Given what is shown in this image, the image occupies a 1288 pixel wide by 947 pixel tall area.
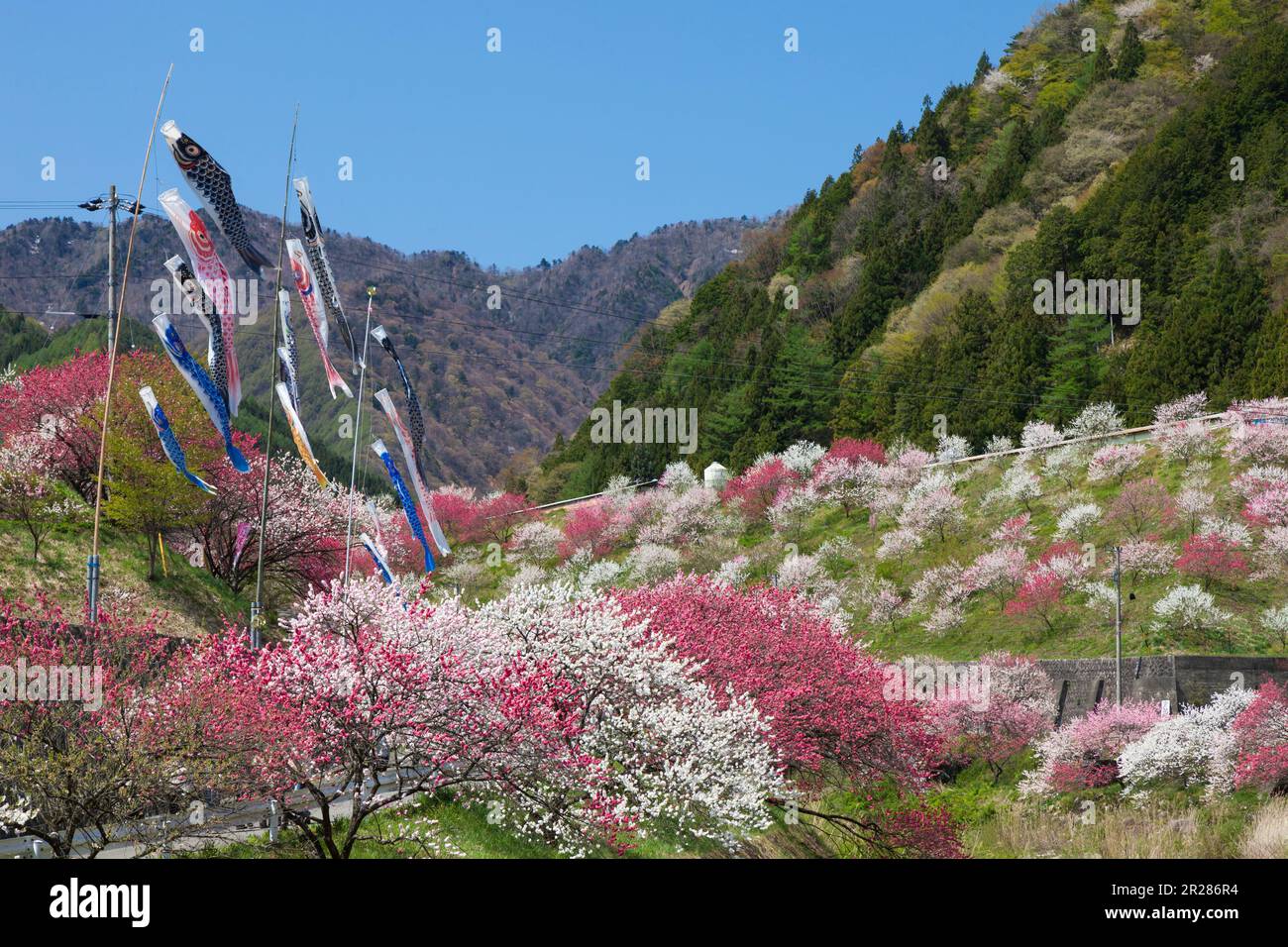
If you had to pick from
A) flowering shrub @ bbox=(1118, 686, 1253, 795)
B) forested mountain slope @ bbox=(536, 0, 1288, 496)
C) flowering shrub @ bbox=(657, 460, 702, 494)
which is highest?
forested mountain slope @ bbox=(536, 0, 1288, 496)

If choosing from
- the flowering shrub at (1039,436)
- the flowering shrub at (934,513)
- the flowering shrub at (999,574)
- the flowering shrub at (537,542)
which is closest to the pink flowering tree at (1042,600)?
Answer: the flowering shrub at (999,574)

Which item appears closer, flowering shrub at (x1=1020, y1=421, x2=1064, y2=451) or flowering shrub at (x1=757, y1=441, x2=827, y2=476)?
flowering shrub at (x1=1020, y1=421, x2=1064, y2=451)

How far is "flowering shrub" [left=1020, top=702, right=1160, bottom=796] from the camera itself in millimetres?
28531

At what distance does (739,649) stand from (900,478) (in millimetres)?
31935

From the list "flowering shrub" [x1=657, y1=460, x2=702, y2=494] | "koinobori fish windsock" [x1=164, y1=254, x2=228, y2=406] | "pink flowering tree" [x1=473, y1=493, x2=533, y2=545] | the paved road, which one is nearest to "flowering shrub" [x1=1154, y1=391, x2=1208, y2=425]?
"flowering shrub" [x1=657, y1=460, x2=702, y2=494]

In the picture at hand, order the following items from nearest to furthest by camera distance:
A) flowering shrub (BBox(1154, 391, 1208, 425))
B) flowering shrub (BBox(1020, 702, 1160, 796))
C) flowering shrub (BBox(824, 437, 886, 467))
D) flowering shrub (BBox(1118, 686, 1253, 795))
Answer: flowering shrub (BBox(1118, 686, 1253, 795)) < flowering shrub (BBox(1020, 702, 1160, 796)) < flowering shrub (BBox(1154, 391, 1208, 425)) < flowering shrub (BBox(824, 437, 886, 467))

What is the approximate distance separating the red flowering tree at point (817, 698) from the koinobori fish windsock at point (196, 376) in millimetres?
7943

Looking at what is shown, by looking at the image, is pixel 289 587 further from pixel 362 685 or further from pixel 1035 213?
pixel 1035 213

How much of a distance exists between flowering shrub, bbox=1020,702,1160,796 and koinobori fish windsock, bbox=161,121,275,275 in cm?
2005

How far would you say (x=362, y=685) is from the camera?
1456cm

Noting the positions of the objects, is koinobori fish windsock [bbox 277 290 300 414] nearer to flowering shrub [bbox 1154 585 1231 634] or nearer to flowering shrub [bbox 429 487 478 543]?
flowering shrub [bbox 1154 585 1231 634]

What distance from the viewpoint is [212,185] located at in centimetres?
2184

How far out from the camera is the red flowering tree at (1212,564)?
Result: 116 feet
